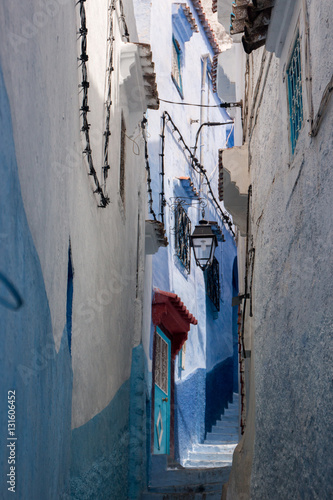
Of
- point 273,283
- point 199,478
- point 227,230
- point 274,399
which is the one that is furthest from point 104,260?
point 227,230

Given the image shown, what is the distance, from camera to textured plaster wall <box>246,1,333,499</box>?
446cm

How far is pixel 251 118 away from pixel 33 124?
546cm

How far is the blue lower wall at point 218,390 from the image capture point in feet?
57.2

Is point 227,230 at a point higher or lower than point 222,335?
higher

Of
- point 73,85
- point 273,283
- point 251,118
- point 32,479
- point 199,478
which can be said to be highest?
point 251,118

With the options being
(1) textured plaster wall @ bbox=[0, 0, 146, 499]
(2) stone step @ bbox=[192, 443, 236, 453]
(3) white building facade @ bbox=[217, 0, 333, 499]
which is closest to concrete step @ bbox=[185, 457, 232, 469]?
(2) stone step @ bbox=[192, 443, 236, 453]

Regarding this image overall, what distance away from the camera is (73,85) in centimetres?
581

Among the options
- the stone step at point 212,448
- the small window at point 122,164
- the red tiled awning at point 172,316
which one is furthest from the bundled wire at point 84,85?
the stone step at point 212,448

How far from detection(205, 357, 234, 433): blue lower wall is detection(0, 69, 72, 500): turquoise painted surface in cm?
1237

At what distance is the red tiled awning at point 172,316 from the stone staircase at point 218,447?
7.26 feet

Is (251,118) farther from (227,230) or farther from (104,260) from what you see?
(227,230)

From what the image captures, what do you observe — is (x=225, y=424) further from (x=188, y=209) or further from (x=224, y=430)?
(x=188, y=209)

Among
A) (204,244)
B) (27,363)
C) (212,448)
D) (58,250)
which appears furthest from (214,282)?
(27,363)

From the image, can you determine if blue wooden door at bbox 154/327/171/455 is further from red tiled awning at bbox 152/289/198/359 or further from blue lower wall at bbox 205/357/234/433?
blue lower wall at bbox 205/357/234/433
